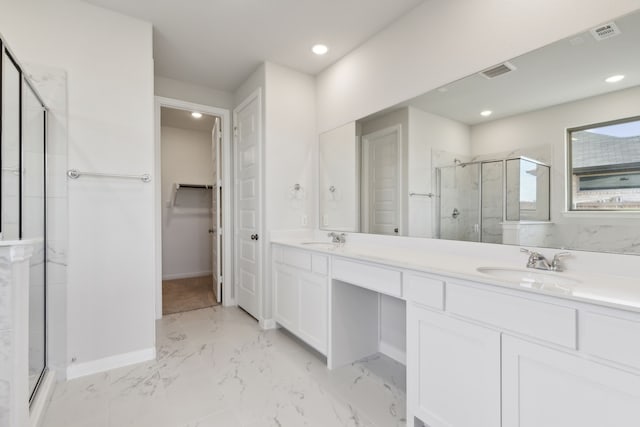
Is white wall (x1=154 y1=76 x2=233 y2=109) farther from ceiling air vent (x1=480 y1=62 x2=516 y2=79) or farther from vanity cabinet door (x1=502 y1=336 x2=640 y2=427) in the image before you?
vanity cabinet door (x1=502 y1=336 x2=640 y2=427)

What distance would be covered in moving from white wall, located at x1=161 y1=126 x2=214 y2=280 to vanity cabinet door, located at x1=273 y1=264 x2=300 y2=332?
2941 millimetres

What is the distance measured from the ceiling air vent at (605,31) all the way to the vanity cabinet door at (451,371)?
1.38 meters

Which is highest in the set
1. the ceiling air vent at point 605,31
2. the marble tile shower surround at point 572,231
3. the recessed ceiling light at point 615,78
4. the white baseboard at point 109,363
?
the ceiling air vent at point 605,31

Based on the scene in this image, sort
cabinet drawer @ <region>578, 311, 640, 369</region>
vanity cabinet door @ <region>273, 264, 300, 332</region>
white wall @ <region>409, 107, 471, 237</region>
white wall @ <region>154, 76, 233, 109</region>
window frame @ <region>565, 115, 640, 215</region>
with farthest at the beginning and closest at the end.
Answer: white wall @ <region>154, 76, 233, 109</region>
vanity cabinet door @ <region>273, 264, 300, 332</region>
white wall @ <region>409, 107, 471, 237</region>
window frame @ <region>565, 115, 640, 215</region>
cabinet drawer @ <region>578, 311, 640, 369</region>

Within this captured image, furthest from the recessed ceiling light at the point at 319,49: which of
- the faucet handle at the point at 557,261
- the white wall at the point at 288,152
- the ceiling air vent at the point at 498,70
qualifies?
the faucet handle at the point at 557,261

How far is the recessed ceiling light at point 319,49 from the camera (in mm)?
2660

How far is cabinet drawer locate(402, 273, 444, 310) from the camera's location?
140cm

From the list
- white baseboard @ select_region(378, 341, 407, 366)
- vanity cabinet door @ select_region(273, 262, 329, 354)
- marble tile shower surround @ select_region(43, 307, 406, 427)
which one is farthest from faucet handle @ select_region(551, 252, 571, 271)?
vanity cabinet door @ select_region(273, 262, 329, 354)

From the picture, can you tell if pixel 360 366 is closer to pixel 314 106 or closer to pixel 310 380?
pixel 310 380

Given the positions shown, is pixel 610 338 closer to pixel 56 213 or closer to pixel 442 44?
pixel 442 44

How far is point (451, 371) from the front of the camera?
53.4 inches

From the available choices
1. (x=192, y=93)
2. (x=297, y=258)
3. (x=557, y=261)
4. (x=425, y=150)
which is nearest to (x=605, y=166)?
(x=557, y=261)

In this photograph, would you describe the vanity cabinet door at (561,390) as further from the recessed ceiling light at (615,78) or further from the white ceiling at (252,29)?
the white ceiling at (252,29)

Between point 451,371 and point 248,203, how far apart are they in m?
2.47
